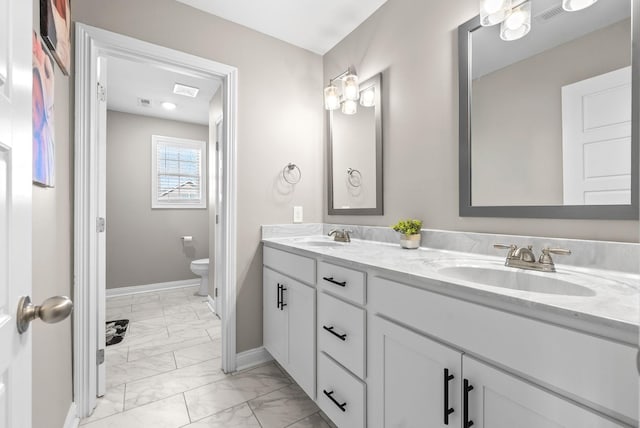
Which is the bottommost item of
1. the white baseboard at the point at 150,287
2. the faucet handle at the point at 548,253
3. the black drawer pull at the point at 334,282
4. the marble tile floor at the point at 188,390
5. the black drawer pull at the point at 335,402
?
the marble tile floor at the point at 188,390

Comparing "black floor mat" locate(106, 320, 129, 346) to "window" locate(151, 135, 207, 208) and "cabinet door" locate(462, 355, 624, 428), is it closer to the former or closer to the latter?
"window" locate(151, 135, 207, 208)

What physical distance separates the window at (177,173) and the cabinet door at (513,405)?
4149mm

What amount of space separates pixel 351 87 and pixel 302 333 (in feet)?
5.35

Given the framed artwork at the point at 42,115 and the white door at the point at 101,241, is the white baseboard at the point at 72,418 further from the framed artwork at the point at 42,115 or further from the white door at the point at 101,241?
the framed artwork at the point at 42,115

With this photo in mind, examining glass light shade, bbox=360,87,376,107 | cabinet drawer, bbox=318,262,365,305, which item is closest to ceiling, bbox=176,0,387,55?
→ glass light shade, bbox=360,87,376,107

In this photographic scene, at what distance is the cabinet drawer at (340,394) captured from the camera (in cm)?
121

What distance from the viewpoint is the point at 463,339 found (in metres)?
0.83

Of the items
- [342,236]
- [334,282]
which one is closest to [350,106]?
[342,236]

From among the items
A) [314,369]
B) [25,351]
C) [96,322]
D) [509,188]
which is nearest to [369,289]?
[314,369]

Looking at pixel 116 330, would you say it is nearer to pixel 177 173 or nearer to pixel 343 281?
pixel 177 173

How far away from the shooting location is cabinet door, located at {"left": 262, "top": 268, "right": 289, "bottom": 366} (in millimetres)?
1815

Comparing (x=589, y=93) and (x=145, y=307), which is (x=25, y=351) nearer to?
(x=589, y=93)

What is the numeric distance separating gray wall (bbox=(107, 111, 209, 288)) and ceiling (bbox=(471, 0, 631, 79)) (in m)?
3.95

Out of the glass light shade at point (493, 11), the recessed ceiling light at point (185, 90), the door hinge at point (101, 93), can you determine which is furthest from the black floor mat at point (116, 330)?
the glass light shade at point (493, 11)
